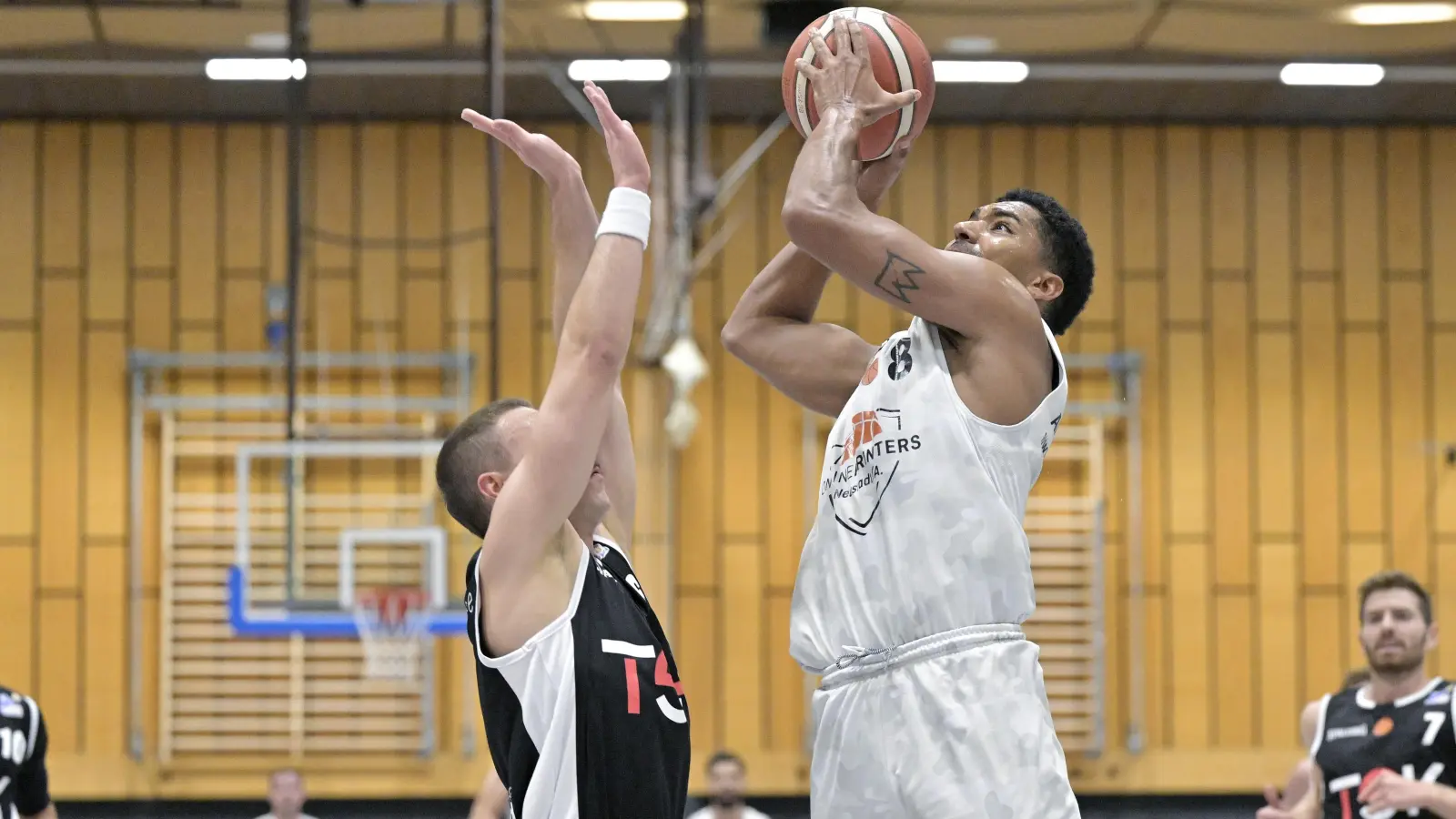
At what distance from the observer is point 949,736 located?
2695mm

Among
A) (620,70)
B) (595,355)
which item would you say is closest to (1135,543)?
(620,70)

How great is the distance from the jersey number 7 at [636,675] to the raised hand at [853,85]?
1.00 meters

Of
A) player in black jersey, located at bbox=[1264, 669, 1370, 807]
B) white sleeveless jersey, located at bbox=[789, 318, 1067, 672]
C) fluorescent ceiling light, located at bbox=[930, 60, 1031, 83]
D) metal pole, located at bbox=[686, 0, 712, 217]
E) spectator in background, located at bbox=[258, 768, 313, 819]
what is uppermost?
fluorescent ceiling light, located at bbox=[930, 60, 1031, 83]

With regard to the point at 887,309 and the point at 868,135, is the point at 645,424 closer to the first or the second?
the point at 887,309

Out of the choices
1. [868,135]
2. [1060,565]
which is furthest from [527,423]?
[1060,565]

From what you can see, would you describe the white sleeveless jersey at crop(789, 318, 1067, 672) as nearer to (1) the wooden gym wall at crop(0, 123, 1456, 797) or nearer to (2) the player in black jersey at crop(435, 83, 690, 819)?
(2) the player in black jersey at crop(435, 83, 690, 819)

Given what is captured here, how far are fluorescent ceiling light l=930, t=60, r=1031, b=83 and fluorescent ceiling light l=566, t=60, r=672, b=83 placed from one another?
1866mm

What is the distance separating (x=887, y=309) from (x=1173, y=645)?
3228mm

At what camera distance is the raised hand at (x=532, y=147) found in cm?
276

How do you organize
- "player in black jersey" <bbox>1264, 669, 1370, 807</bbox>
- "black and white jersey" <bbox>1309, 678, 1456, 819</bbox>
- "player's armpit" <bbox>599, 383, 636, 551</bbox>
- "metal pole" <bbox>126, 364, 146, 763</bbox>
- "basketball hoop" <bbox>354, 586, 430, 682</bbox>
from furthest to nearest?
"metal pole" <bbox>126, 364, 146, 763</bbox>, "basketball hoop" <bbox>354, 586, 430, 682</bbox>, "player in black jersey" <bbox>1264, 669, 1370, 807</bbox>, "black and white jersey" <bbox>1309, 678, 1456, 819</bbox>, "player's armpit" <bbox>599, 383, 636, 551</bbox>

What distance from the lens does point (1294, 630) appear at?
11.7m

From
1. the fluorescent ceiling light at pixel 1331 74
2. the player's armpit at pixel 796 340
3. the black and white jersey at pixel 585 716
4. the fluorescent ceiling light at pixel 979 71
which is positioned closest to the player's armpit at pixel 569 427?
the black and white jersey at pixel 585 716

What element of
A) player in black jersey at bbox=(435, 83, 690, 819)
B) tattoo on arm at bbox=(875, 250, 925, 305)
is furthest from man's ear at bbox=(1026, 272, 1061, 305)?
player in black jersey at bbox=(435, 83, 690, 819)

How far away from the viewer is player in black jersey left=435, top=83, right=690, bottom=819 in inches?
101
